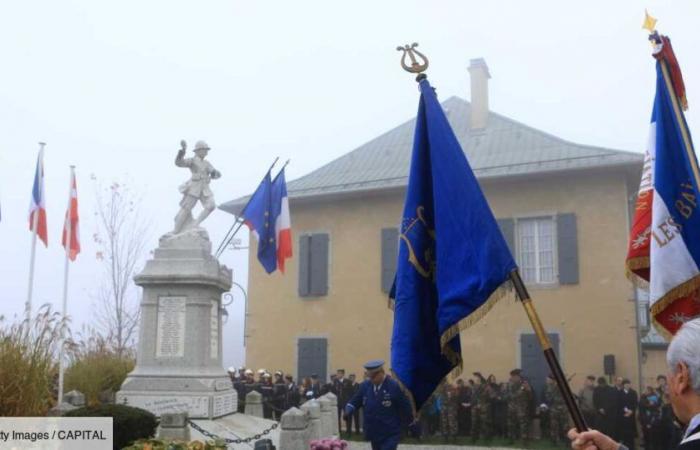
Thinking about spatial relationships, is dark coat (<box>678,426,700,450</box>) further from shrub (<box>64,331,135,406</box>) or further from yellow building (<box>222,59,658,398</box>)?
yellow building (<box>222,59,658,398</box>)

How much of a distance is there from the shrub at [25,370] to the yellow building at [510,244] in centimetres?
1435

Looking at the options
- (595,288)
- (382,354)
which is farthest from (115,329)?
(595,288)

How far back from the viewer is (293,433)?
33.6ft

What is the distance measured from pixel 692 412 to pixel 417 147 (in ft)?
7.87

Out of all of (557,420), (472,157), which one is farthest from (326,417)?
(472,157)

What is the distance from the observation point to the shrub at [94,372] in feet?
44.9

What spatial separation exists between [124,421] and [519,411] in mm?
10952

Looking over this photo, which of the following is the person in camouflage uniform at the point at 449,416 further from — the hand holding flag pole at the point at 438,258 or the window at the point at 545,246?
the hand holding flag pole at the point at 438,258

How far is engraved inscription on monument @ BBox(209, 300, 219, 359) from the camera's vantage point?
39.9 ft

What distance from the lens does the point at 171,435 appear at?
29.0 feet

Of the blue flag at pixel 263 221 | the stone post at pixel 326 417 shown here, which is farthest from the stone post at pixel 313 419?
the blue flag at pixel 263 221

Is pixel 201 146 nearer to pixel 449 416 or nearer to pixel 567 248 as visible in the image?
pixel 449 416

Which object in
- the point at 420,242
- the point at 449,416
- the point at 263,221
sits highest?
the point at 263,221

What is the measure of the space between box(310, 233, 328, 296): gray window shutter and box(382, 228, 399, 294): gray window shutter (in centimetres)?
205
